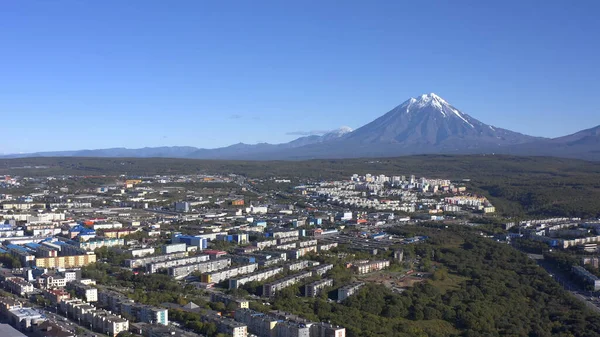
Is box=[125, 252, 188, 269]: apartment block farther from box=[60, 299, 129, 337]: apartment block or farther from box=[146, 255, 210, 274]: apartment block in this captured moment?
box=[60, 299, 129, 337]: apartment block

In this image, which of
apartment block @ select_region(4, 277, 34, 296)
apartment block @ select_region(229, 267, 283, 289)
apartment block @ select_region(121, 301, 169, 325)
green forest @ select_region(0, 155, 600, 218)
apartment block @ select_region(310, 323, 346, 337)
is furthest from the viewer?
green forest @ select_region(0, 155, 600, 218)

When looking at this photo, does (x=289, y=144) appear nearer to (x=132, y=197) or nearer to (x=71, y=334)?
(x=132, y=197)

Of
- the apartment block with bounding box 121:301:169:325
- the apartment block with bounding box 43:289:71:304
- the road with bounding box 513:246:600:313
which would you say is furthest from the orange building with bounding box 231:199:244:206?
the apartment block with bounding box 121:301:169:325

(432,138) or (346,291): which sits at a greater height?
(432,138)

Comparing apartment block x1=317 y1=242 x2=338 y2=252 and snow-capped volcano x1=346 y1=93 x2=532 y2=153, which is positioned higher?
snow-capped volcano x1=346 y1=93 x2=532 y2=153

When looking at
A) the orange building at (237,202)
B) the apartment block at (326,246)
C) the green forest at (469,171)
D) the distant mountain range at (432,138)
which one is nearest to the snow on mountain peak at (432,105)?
the distant mountain range at (432,138)

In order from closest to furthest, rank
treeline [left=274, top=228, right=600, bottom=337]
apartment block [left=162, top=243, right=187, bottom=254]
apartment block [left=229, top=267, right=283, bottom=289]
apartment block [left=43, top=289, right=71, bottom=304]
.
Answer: treeline [left=274, top=228, right=600, bottom=337] < apartment block [left=43, top=289, right=71, bottom=304] < apartment block [left=229, top=267, right=283, bottom=289] < apartment block [left=162, top=243, right=187, bottom=254]

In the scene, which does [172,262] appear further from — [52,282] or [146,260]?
[52,282]

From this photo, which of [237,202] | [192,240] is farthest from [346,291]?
[237,202]
